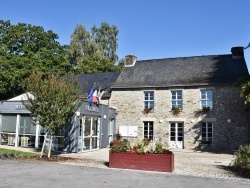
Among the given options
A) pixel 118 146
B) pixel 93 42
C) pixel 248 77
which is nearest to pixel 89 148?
pixel 118 146

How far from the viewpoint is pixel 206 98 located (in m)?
20.1

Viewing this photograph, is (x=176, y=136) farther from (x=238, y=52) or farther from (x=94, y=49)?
(x=94, y=49)

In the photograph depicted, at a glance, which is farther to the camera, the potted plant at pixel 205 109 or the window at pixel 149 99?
the window at pixel 149 99

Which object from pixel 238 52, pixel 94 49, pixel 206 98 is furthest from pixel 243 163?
pixel 94 49

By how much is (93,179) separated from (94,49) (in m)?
32.1

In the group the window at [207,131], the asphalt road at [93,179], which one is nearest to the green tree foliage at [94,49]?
the window at [207,131]

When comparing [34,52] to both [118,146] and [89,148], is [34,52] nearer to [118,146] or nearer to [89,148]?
[89,148]

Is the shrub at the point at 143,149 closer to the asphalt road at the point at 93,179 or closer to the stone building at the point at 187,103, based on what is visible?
the asphalt road at the point at 93,179

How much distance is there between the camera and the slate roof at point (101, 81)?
2373 cm

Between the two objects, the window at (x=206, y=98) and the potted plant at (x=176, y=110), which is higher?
the window at (x=206, y=98)

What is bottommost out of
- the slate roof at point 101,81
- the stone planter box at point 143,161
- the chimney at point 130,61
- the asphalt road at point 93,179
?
the asphalt road at point 93,179

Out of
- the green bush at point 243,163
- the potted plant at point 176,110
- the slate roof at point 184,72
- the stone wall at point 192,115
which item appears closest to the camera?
the green bush at point 243,163

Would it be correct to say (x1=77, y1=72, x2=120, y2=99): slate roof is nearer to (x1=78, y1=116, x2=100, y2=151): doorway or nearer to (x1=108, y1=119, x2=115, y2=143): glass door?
(x1=108, y1=119, x2=115, y2=143): glass door

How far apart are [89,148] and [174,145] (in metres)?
6.73
